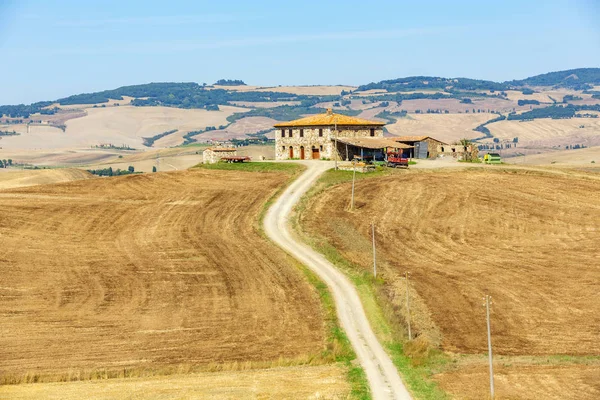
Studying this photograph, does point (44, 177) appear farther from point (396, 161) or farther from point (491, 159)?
point (491, 159)

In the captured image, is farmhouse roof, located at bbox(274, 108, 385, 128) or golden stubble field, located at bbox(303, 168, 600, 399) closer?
golden stubble field, located at bbox(303, 168, 600, 399)

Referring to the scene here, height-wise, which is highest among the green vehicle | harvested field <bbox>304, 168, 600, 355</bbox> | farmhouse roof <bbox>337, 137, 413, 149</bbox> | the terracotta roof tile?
the terracotta roof tile

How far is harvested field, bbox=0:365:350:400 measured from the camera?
3984cm

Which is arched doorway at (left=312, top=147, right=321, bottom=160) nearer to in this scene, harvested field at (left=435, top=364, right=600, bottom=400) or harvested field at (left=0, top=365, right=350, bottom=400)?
harvested field at (left=435, top=364, right=600, bottom=400)

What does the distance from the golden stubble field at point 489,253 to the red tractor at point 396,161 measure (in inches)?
177

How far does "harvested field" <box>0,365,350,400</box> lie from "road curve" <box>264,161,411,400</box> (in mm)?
1923

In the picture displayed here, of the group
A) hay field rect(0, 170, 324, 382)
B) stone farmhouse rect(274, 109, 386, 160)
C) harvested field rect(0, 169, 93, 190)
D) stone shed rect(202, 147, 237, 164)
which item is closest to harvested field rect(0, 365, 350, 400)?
hay field rect(0, 170, 324, 382)

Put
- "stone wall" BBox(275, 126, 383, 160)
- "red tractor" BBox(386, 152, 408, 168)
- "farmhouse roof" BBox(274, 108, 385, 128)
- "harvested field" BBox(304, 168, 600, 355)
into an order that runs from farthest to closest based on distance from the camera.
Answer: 1. "farmhouse roof" BBox(274, 108, 385, 128)
2. "stone wall" BBox(275, 126, 383, 160)
3. "red tractor" BBox(386, 152, 408, 168)
4. "harvested field" BBox(304, 168, 600, 355)

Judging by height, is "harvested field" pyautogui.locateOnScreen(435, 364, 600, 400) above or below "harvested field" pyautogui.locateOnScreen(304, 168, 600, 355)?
above

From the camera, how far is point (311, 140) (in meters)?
117

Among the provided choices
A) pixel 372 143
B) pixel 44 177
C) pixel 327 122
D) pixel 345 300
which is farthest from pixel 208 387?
pixel 44 177

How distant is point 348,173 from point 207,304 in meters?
46.2

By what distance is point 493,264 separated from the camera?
69938mm

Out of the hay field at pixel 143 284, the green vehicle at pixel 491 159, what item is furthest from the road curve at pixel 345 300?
the green vehicle at pixel 491 159
